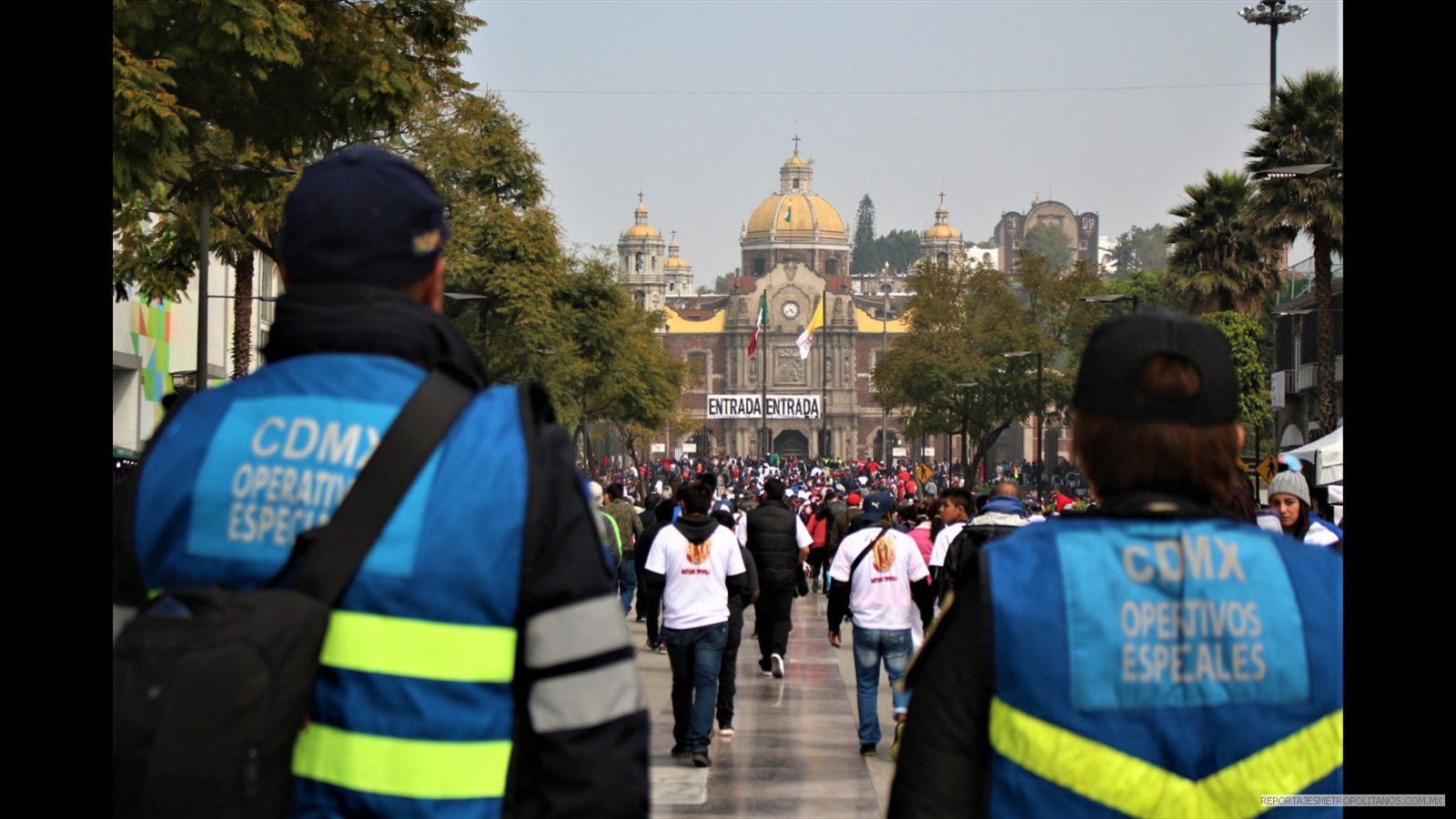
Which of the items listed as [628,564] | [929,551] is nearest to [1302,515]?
[929,551]

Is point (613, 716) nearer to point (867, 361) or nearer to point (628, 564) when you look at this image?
point (628, 564)

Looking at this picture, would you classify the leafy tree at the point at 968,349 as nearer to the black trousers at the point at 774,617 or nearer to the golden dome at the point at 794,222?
the black trousers at the point at 774,617

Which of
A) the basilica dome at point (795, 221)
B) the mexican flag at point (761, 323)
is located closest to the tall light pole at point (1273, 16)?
the mexican flag at point (761, 323)

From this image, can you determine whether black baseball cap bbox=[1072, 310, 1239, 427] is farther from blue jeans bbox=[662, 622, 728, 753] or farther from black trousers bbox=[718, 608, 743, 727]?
black trousers bbox=[718, 608, 743, 727]

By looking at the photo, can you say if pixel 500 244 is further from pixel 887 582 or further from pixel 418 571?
pixel 418 571

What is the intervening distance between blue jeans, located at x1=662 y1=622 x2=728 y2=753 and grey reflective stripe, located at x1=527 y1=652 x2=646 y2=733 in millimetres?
9182

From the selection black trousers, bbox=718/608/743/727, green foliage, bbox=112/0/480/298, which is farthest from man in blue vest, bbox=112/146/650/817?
black trousers, bbox=718/608/743/727

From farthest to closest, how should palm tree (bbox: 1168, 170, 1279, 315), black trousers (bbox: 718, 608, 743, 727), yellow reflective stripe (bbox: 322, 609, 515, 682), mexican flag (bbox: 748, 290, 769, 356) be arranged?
mexican flag (bbox: 748, 290, 769, 356) → palm tree (bbox: 1168, 170, 1279, 315) → black trousers (bbox: 718, 608, 743, 727) → yellow reflective stripe (bbox: 322, 609, 515, 682)

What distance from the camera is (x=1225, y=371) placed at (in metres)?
3.23

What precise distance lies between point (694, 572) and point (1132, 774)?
943 centimetres

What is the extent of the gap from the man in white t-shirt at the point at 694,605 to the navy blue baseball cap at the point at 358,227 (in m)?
9.04

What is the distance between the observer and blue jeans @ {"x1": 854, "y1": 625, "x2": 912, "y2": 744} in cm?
1231

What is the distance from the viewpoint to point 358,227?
3059mm
